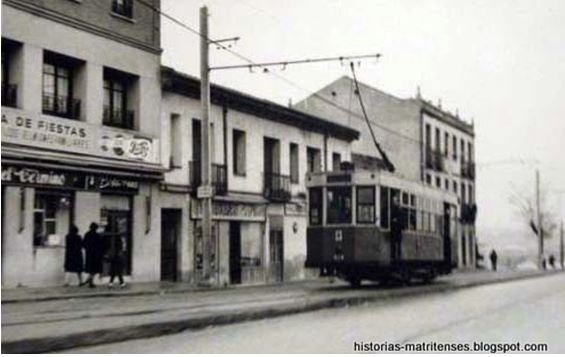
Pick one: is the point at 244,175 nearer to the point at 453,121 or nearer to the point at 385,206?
the point at 385,206

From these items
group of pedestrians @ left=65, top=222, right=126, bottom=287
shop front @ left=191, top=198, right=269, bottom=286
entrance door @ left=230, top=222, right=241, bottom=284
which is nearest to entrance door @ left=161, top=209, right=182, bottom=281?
shop front @ left=191, top=198, right=269, bottom=286

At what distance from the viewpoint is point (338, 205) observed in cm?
1752

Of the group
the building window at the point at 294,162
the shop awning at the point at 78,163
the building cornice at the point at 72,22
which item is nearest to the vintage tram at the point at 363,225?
the shop awning at the point at 78,163

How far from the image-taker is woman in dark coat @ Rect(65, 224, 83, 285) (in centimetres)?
1520

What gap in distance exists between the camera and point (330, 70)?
1339 cm

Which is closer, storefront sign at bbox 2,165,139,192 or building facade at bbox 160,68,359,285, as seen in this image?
storefront sign at bbox 2,165,139,192

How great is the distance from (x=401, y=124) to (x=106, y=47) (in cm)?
1218

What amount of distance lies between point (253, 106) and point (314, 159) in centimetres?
356

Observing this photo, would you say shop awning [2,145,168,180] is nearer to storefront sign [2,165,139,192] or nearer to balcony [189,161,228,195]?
storefront sign [2,165,139,192]

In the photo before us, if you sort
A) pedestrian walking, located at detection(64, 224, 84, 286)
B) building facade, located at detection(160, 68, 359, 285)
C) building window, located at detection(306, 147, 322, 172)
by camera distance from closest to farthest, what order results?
pedestrian walking, located at detection(64, 224, 84, 286) → building facade, located at detection(160, 68, 359, 285) → building window, located at detection(306, 147, 322, 172)

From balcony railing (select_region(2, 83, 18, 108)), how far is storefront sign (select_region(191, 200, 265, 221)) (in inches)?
262

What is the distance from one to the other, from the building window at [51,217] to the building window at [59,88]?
1255mm

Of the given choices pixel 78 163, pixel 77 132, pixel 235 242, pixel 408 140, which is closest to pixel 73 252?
pixel 78 163

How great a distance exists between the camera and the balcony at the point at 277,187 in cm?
2309
